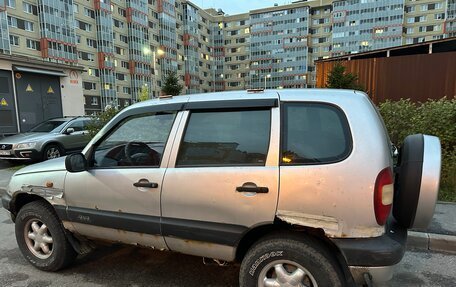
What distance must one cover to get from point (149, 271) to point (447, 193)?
531 cm

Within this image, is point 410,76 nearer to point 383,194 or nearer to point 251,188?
point 383,194

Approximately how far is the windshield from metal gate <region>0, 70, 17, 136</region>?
384 centimetres

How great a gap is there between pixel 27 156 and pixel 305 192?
976 centimetres

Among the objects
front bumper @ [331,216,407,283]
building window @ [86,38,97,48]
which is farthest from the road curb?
building window @ [86,38,97,48]

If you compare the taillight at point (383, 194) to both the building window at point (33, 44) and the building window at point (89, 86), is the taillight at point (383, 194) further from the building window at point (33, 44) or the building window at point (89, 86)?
the building window at point (89, 86)

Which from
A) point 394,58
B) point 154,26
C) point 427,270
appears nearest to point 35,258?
point 427,270

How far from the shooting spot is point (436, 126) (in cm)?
617

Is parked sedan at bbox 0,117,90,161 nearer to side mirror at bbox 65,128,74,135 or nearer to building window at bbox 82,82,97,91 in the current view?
side mirror at bbox 65,128,74,135

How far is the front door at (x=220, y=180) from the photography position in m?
2.39

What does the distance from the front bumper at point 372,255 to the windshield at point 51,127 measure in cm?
1069

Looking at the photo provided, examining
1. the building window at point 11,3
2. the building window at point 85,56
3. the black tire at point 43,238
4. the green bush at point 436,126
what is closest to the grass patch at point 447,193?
the green bush at point 436,126

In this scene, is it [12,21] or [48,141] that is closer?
[48,141]

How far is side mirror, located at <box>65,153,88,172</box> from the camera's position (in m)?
2.95

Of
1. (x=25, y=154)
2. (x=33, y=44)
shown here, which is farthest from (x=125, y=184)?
(x=33, y=44)
